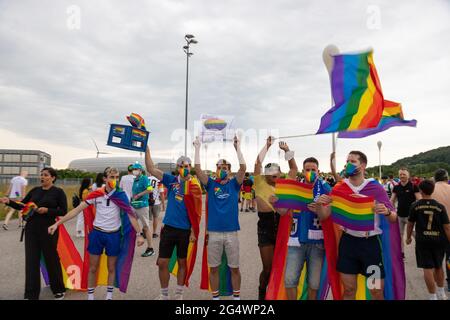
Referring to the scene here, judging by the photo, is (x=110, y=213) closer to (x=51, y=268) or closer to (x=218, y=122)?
(x=51, y=268)

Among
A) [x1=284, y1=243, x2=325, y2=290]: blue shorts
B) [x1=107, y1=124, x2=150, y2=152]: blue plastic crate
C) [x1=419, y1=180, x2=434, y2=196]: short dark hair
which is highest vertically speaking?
[x1=107, y1=124, x2=150, y2=152]: blue plastic crate

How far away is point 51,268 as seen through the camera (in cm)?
533

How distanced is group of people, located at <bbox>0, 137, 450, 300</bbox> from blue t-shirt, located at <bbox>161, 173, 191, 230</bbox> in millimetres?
14

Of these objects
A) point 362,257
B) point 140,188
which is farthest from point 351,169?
point 140,188

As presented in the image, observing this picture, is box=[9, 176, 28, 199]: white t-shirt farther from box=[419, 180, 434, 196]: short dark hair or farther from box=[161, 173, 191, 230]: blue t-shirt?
box=[419, 180, 434, 196]: short dark hair

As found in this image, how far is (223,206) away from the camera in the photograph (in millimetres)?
4848

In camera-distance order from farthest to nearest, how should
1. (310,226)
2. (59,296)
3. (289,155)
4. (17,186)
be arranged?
1. (17,186)
2. (59,296)
3. (289,155)
4. (310,226)

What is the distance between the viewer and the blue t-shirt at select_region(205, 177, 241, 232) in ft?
15.6

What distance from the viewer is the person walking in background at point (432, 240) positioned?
195 inches

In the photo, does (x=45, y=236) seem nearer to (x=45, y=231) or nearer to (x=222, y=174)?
(x=45, y=231)

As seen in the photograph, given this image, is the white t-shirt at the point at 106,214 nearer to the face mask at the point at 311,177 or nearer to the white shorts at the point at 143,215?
the face mask at the point at 311,177

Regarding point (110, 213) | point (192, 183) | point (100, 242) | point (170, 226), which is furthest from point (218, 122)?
point (100, 242)

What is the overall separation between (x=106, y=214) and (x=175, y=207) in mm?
983

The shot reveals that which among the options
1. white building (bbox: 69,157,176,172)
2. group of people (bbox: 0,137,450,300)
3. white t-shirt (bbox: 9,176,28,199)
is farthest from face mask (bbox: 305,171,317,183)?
white building (bbox: 69,157,176,172)
